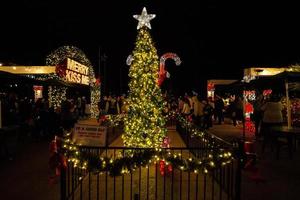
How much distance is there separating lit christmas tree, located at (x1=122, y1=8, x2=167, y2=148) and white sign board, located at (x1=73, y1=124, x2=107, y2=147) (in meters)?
3.71

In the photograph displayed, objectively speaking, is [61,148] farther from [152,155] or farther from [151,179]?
[151,179]

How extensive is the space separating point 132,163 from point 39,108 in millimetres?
11492

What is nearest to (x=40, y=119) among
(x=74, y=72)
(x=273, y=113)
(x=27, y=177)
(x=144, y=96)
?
(x=144, y=96)

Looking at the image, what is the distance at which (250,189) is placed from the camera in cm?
820

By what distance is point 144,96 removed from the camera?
35.9 ft

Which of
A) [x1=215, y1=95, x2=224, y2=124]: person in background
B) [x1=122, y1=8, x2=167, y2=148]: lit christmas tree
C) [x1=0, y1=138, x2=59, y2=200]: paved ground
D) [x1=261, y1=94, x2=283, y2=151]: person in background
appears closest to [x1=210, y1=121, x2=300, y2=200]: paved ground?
[x1=261, y1=94, x2=283, y2=151]: person in background

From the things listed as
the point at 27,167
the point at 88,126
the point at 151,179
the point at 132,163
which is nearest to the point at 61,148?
the point at 88,126

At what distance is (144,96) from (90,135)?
12.4 ft

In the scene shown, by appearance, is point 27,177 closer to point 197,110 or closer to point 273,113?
point 273,113

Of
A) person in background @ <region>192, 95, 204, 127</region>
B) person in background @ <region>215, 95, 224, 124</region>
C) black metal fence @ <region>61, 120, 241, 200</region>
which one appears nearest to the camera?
black metal fence @ <region>61, 120, 241, 200</region>

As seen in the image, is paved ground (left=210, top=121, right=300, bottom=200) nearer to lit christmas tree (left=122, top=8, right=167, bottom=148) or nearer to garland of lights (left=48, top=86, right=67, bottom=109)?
lit christmas tree (left=122, top=8, right=167, bottom=148)

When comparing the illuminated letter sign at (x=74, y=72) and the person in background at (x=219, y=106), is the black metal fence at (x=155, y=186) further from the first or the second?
the illuminated letter sign at (x=74, y=72)

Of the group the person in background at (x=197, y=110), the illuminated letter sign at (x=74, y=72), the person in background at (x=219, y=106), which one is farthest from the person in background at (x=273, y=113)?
the illuminated letter sign at (x=74, y=72)

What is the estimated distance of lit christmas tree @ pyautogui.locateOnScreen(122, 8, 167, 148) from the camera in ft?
35.7
